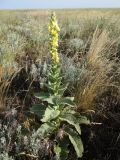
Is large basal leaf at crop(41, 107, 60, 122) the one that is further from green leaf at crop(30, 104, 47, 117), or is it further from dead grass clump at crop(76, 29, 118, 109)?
dead grass clump at crop(76, 29, 118, 109)

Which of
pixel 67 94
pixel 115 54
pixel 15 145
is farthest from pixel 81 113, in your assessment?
pixel 115 54

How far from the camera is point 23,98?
4.54 m

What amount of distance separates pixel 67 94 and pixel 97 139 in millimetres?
804

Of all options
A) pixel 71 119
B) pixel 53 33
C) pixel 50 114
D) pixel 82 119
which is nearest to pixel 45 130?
pixel 50 114

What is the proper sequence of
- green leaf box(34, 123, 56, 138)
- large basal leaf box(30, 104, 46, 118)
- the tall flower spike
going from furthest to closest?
1. large basal leaf box(30, 104, 46, 118)
2. green leaf box(34, 123, 56, 138)
3. the tall flower spike

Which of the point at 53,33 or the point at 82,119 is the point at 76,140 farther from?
the point at 53,33

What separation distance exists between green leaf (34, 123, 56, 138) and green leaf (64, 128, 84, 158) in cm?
17

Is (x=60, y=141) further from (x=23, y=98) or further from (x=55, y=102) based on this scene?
(x=23, y=98)

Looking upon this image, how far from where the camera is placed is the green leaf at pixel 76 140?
12.1 feet

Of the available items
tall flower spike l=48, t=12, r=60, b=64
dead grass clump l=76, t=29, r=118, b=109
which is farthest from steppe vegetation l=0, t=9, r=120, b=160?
tall flower spike l=48, t=12, r=60, b=64

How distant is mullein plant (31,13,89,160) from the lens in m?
3.69

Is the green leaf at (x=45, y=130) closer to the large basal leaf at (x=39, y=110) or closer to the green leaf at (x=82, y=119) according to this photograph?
the large basal leaf at (x=39, y=110)

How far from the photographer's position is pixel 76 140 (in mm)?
3764

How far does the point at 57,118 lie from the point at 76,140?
1.07 feet
